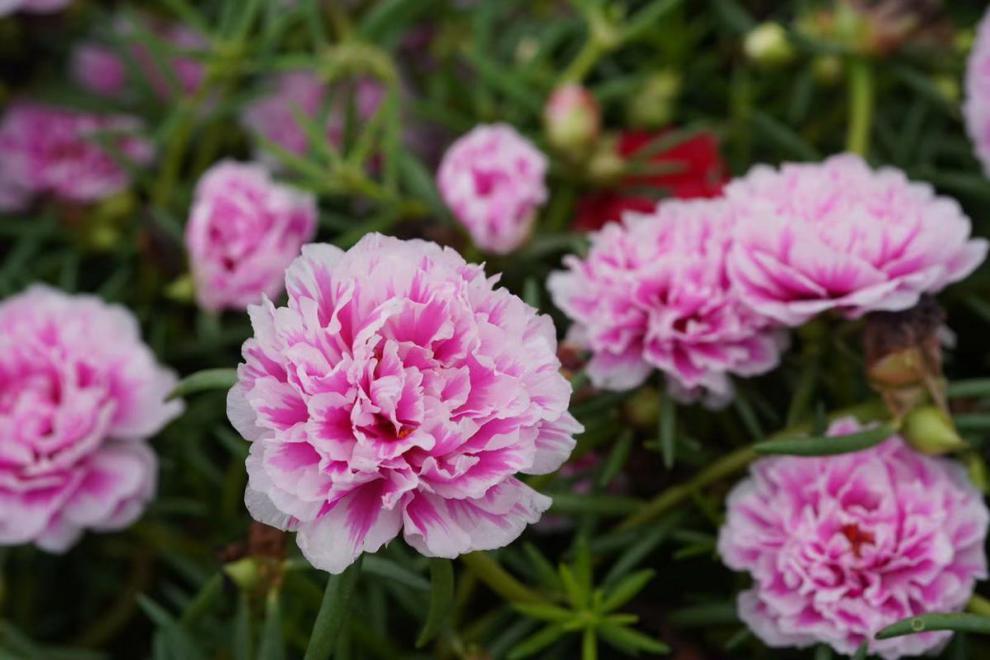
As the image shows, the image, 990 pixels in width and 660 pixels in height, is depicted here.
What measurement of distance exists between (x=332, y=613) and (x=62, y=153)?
685 millimetres

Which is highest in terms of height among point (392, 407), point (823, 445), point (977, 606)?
point (392, 407)

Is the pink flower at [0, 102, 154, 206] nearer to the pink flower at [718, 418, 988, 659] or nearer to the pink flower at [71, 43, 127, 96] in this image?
the pink flower at [71, 43, 127, 96]

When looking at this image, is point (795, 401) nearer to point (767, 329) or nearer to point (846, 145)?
point (767, 329)

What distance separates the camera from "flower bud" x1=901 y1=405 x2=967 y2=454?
64 centimetres

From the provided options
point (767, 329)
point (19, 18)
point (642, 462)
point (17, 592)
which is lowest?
point (17, 592)

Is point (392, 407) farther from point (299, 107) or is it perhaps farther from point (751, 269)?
point (299, 107)

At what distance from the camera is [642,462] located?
759 millimetres

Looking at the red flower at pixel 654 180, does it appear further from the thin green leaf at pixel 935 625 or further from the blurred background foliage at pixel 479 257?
the thin green leaf at pixel 935 625

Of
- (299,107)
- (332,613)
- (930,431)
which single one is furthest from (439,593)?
(299,107)

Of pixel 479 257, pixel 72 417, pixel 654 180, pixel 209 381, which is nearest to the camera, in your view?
pixel 209 381

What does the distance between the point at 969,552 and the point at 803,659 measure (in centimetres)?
14

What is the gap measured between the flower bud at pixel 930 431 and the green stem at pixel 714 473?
27mm

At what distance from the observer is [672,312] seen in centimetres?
→ 66

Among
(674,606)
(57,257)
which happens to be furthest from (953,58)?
(57,257)
